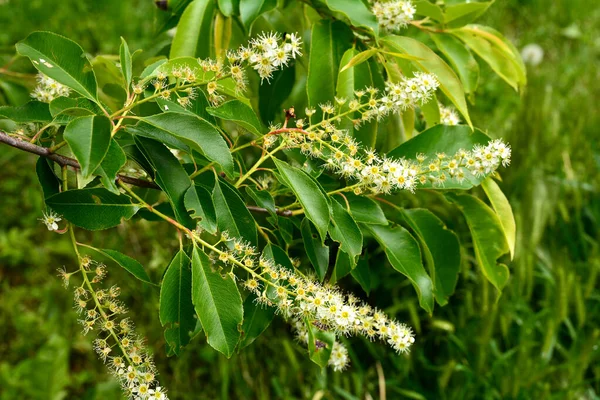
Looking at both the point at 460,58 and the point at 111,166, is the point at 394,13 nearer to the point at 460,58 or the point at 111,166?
the point at 460,58

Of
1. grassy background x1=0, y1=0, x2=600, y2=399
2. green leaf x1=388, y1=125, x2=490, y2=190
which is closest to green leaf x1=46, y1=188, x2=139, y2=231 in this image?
green leaf x1=388, y1=125, x2=490, y2=190

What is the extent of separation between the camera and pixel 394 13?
3.23ft

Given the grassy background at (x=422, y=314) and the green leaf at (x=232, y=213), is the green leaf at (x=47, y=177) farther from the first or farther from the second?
the grassy background at (x=422, y=314)

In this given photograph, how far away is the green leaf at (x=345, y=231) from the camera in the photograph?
781 millimetres

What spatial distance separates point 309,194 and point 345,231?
0.07 m

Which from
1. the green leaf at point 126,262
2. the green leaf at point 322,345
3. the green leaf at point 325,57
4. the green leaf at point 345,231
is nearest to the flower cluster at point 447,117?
the green leaf at point 325,57

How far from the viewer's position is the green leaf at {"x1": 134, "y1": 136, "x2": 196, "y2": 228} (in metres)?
0.78

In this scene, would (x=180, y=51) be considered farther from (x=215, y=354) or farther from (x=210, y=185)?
(x=215, y=354)

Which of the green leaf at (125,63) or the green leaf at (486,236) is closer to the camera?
the green leaf at (125,63)

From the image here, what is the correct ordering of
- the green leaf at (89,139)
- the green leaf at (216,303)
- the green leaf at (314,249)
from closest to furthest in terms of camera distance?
1. the green leaf at (89,139)
2. the green leaf at (216,303)
3. the green leaf at (314,249)

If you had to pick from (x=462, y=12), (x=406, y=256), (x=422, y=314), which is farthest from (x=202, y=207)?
(x=422, y=314)

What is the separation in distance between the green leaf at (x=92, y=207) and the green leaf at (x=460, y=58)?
560 millimetres

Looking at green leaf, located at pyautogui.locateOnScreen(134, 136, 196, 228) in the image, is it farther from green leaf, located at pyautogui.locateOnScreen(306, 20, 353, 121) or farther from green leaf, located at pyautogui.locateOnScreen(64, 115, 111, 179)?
green leaf, located at pyautogui.locateOnScreen(306, 20, 353, 121)

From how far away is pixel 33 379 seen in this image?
6.03 ft
